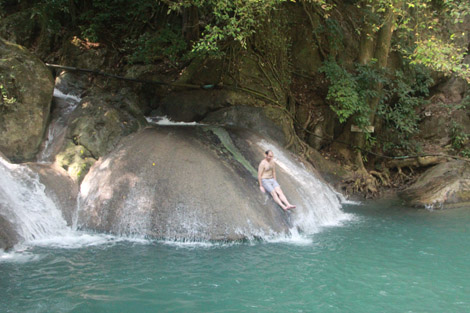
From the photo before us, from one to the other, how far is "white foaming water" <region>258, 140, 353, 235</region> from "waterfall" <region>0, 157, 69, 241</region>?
4.52 m

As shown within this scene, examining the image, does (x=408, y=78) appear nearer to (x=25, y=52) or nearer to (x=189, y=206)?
(x=189, y=206)

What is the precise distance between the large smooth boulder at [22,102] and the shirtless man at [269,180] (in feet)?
16.4

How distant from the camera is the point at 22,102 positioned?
866cm

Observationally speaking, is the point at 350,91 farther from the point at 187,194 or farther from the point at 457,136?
the point at 187,194

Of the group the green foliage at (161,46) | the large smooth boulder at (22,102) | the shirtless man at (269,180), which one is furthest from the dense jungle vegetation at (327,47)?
the shirtless man at (269,180)

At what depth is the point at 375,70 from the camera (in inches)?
490

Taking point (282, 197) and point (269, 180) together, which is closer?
point (282, 197)

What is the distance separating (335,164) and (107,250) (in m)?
8.34

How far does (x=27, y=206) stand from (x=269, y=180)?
4.65m

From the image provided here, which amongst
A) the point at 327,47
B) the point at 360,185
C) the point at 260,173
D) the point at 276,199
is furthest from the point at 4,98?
the point at 327,47

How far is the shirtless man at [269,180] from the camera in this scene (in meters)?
8.11

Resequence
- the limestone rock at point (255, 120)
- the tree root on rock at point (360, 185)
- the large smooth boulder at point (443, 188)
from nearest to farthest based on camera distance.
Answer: the large smooth boulder at point (443, 188) → the limestone rock at point (255, 120) → the tree root on rock at point (360, 185)

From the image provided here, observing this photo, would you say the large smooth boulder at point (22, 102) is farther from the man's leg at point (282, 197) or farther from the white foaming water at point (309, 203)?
the man's leg at point (282, 197)

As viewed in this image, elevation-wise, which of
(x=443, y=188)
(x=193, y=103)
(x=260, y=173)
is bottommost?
(x=443, y=188)
